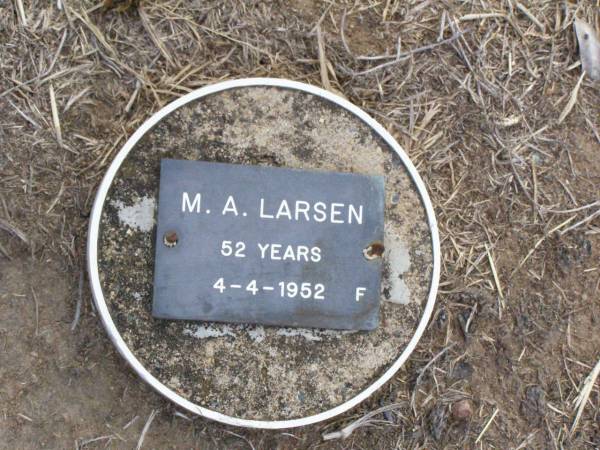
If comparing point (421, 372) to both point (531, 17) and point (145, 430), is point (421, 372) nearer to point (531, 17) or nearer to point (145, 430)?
point (145, 430)

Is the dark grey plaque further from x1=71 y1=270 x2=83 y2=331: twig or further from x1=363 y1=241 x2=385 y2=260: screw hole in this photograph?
x1=71 y1=270 x2=83 y2=331: twig

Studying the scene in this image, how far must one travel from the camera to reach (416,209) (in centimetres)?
162

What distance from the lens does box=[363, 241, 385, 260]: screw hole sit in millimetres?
1551

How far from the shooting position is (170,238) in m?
1.49

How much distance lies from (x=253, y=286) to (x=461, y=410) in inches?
25.2

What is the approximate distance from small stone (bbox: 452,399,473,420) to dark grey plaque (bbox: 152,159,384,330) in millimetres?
335

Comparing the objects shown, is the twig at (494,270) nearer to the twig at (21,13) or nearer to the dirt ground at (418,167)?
the dirt ground at (418,167)

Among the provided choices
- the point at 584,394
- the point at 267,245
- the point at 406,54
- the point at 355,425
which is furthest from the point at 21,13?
the point at 584,394

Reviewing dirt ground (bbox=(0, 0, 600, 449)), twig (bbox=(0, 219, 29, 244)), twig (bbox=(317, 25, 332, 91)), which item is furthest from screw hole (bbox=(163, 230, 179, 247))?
twig (bbox=(317, 25, 332, 91))

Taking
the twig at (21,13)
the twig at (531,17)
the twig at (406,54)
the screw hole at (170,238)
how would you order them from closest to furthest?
the screw hole at (170,238), the twig at (21,13), the twig at (406,54), the twig at (531,17)

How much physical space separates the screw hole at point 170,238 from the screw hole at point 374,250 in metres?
0.45

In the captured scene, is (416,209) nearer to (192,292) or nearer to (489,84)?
(489,84)

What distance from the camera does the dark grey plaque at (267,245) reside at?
1.49 metres

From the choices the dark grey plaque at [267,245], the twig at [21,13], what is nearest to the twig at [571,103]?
the dark grey plaque at [267,245]
